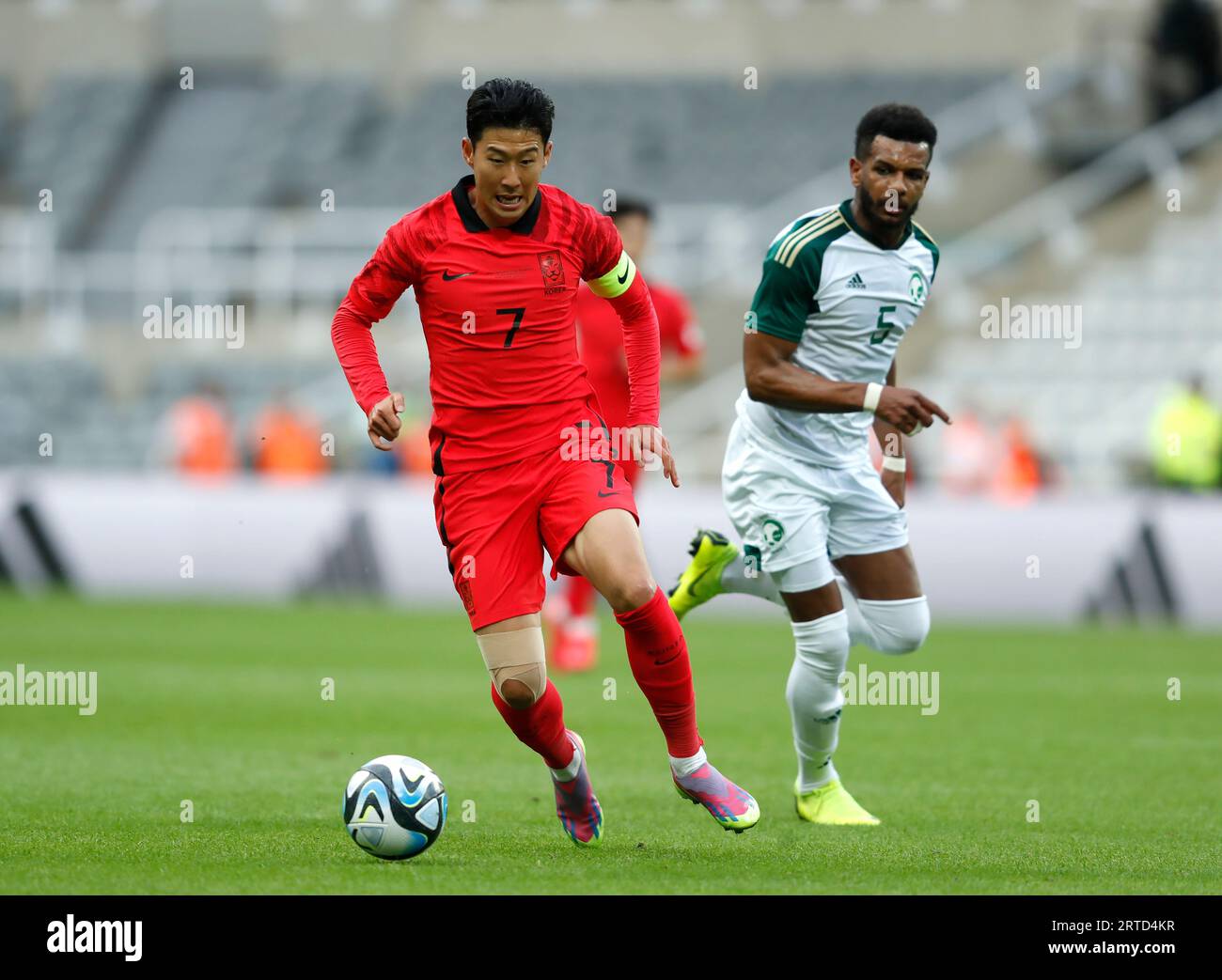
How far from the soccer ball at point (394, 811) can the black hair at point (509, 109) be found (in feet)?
6.85

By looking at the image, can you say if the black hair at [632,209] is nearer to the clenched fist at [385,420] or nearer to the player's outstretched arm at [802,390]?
the player's outstretched arm at [802,390]

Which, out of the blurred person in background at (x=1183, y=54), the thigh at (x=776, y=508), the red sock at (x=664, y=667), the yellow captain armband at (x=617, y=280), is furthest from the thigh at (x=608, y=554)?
the blurred person in background at (x=1183, y=54)

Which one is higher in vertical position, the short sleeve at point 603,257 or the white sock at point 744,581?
the short sleeve at point 603,257

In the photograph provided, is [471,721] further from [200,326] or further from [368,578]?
[200,326]

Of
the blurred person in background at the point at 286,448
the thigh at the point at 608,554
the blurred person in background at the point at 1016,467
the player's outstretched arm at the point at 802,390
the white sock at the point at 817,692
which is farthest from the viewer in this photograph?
the blurred person in background at the point at 286,448

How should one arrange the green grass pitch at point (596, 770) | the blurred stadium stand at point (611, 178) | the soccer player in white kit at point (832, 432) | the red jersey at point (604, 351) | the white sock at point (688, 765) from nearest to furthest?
the green grass pitch at point (596, 770)
the white sock at point (688, 765)
the soccer player in white kit at point (832, 432)
the red jersey at point (604, 351)
the blurred stadium stand at point (611, 178)

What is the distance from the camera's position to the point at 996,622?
58.6 feet

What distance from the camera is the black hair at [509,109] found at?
6.07 meters

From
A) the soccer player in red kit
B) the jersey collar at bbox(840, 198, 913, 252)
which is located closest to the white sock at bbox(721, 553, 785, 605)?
the soccer player in red kit

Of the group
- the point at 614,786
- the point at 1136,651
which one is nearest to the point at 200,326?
the point at 1136,651

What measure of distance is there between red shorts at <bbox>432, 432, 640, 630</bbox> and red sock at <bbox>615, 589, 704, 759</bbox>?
0.30 m

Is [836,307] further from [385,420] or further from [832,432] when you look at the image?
[385,420]

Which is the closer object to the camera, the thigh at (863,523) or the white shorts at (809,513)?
the white shorts at (809,513)
